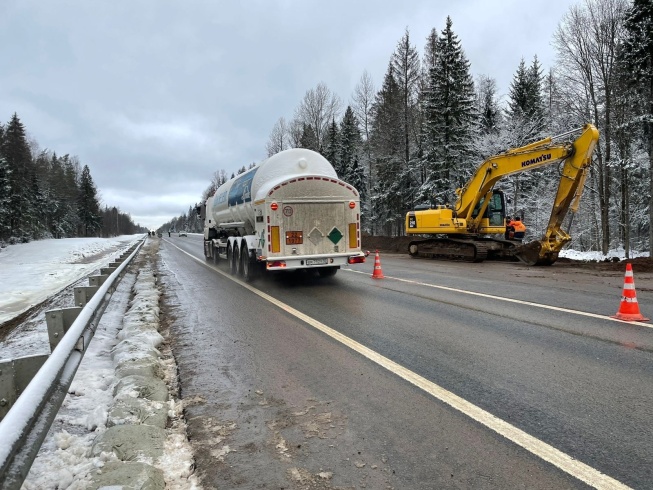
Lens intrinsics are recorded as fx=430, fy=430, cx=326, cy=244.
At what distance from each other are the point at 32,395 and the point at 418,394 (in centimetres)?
300

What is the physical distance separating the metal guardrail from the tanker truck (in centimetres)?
635

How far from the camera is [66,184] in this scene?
81438 millimetres

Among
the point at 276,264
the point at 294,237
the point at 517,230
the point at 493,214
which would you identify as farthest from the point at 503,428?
the point at 517,230

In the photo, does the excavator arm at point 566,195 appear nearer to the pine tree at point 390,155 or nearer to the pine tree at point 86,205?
the pine tree at point 390,155

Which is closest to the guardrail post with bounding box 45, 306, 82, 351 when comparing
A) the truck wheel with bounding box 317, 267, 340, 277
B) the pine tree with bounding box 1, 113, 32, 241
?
the truck wheel with bounding box 317, 267, 340, 277

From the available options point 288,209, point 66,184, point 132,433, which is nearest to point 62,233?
point 66,184

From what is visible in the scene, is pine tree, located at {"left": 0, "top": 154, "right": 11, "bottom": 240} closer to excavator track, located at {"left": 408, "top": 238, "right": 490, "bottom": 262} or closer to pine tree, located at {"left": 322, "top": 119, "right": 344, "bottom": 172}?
pine tree, located at {"left": 322, "top": 119, "right": 344, "bottom": 172}

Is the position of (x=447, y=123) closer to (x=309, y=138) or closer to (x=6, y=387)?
(x=309, y=138)

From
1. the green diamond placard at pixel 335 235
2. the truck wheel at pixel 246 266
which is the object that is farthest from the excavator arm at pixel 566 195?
the truck wheel at pixel 246 266

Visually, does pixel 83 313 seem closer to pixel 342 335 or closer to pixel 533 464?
pixel 342 335

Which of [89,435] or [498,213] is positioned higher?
[498,213]

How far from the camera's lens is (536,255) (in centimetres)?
1575

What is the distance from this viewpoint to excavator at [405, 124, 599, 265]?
14.4m

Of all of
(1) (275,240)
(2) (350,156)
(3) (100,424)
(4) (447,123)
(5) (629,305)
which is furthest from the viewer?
(2) (350,156)
